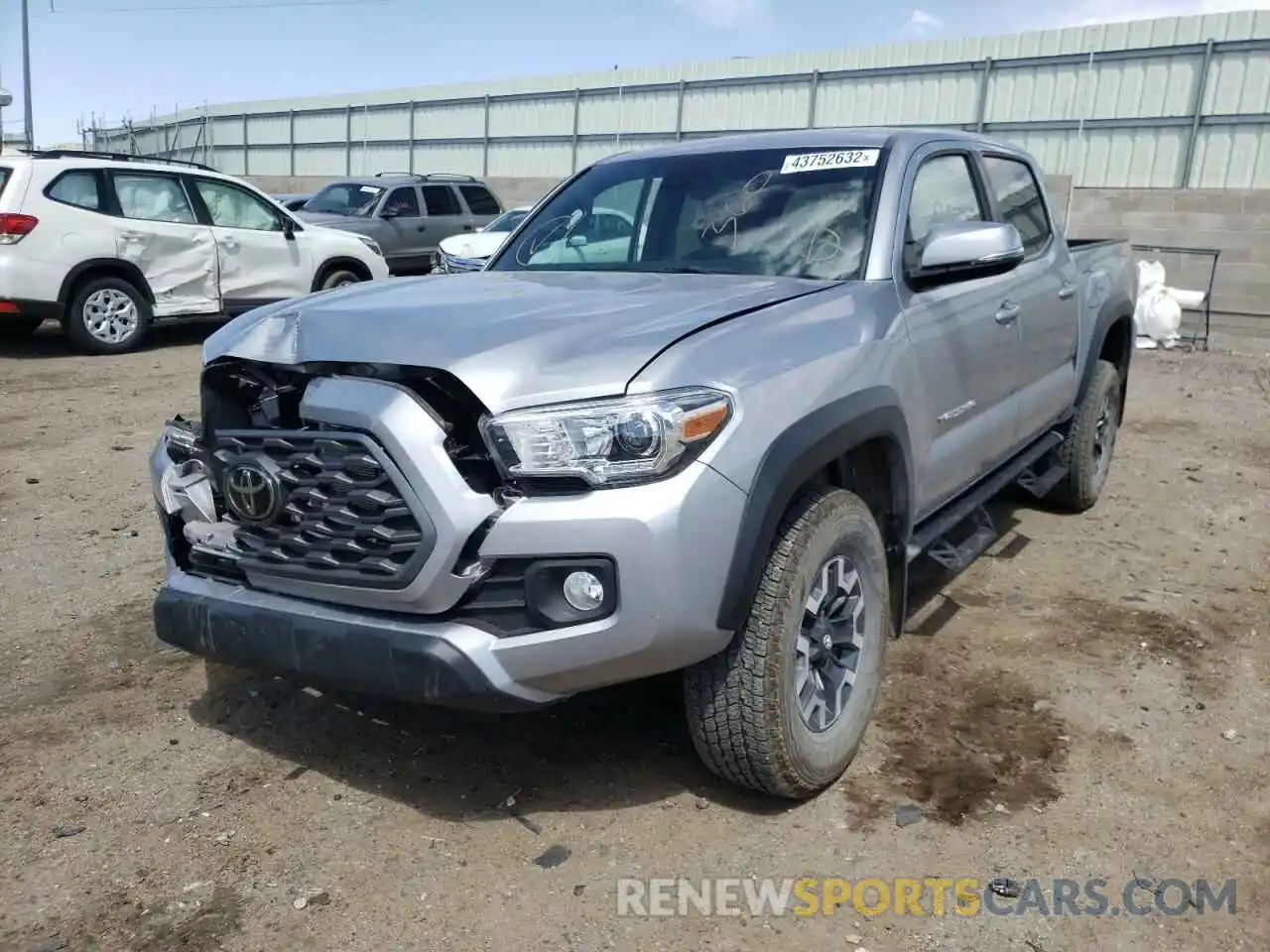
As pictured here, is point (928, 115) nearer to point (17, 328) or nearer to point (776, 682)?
point (17, 328)

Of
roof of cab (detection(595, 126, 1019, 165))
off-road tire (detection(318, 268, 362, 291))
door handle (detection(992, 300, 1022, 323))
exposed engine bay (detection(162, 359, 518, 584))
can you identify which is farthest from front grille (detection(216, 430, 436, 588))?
off-road tire (detection(318, 268, 362, 291))

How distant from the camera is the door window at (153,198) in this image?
1019 centimetres

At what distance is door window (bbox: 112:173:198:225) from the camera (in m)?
10.2

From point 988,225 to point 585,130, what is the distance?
783 inches

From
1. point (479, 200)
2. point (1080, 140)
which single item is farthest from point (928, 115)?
point (479, 200)

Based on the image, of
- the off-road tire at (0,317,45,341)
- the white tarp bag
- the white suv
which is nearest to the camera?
the white suv

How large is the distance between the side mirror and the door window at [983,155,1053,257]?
1.22 metres

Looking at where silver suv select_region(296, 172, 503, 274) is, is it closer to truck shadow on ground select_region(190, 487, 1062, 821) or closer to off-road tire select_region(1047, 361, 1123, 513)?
off-road tire select_region(1047, 361, 1123, 513)

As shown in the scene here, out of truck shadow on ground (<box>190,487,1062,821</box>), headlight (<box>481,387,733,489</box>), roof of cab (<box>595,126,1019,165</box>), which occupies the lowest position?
truck shadow on ground (<box>190,487,1062,821</box>)

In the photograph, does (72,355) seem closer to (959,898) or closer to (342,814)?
(342,814)

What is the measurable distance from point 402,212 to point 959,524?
A: 13.1m

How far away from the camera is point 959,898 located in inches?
103

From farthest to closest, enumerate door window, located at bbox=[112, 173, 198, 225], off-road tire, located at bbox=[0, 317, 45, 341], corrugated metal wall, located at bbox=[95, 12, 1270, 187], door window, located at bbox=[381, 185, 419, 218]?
door window, located at bbox=[381, 185, 419, 218] < corrugated metal wall, located at bbox=[95, 12, 1270, 187] < off-road tire, located at bbox=[0, 317, 45, 341] < door window, located at bbox=[112, 173, 198, 225]

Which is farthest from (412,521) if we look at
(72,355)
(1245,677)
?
(72,355)
